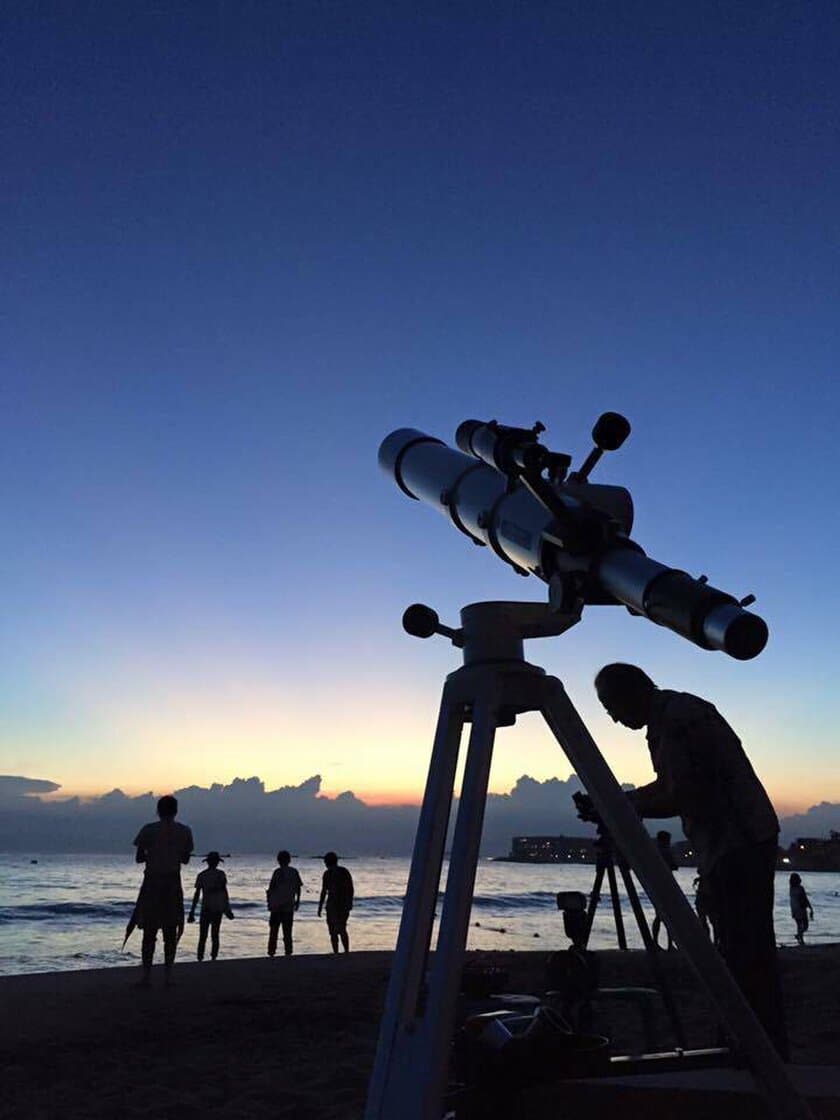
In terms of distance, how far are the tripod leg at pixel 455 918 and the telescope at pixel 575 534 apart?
58cm

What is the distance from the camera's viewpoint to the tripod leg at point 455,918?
2.04 m

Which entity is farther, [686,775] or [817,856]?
[817,856]

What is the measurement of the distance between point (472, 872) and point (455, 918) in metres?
0.13

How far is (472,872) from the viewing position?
2.20 m

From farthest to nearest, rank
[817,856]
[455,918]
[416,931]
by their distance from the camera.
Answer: [817,856], [416,931], [455,918]

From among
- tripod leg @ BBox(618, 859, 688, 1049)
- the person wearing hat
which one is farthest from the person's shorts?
tripod leg @ BBox(618, 859, 688, 1049)

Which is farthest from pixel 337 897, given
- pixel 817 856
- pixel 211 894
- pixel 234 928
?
pixel 817 856

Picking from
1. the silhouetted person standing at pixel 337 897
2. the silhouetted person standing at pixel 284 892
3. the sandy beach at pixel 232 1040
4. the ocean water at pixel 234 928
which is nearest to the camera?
the sandy beach at pixel 232 1040

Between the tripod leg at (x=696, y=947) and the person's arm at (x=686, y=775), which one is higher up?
the person's arm at (x=686, y=775)

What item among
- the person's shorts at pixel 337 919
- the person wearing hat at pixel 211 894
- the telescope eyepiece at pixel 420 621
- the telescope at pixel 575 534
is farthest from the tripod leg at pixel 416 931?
the person's shorts at pixel 337 919

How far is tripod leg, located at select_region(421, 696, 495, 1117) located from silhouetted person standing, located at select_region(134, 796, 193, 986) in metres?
6.73

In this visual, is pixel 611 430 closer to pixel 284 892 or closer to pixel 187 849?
pixel 187 849

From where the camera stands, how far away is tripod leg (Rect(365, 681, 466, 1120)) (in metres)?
2.15

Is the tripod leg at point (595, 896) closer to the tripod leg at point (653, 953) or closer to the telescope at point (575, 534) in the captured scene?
the tripod leg at point (653, 953)
